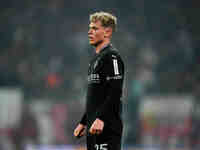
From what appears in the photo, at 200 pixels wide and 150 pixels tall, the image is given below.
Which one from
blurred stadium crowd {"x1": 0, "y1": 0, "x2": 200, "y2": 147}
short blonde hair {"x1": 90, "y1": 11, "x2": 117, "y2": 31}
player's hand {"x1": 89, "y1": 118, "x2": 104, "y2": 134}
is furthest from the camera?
blurred stadium crowd {"x1": 0, "y1": 0, "x2": 200, "y2": 147}

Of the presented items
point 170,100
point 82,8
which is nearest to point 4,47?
point 82,8

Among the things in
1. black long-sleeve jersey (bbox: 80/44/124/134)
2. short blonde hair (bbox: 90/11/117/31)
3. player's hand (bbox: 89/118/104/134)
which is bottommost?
player's hand (bbox: 89/118/104/134)

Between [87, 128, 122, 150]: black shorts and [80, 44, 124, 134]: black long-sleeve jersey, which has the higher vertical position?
[80, 44, 124, 134]: black long-sleeve jersey

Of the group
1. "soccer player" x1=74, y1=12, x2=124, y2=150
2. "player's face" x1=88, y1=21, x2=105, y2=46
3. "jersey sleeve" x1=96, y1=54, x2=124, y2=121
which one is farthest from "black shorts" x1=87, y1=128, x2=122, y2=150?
"player's face" x1=88, y1=21, x2=105, y2=46

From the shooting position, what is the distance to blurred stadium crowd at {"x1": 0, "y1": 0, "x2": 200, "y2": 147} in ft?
28.8

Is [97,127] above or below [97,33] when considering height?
below

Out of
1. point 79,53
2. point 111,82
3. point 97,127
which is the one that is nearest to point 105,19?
point 111,82

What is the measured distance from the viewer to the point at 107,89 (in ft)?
10.0

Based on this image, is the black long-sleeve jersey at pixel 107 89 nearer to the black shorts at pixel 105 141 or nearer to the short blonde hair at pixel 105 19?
the black shorts at pixel 105 141

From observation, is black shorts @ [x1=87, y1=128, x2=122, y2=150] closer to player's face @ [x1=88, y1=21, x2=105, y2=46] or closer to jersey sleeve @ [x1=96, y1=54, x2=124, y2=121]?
jersey sleeve @ [x1=96, y1=54, x2=124, y2=121]

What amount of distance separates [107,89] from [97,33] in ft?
1.20

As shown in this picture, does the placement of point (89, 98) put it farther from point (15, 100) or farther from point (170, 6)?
point (170, 6)

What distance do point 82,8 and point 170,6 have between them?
1655mm

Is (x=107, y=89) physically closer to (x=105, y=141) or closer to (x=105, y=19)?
(x=105, y=141)
